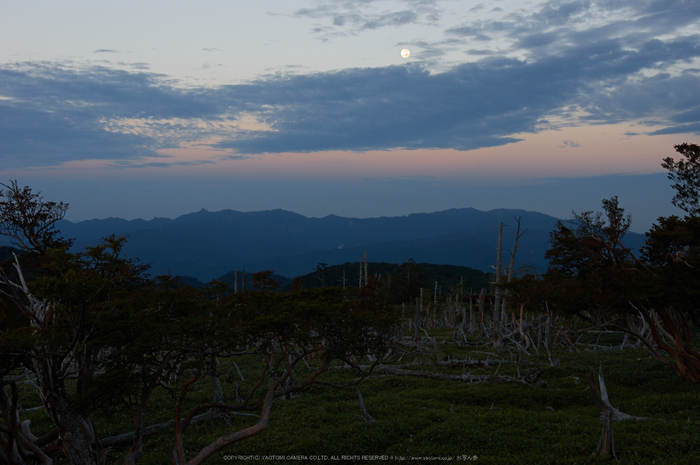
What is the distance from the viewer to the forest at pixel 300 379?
37.4 feet

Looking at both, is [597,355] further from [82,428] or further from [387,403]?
[82,428]

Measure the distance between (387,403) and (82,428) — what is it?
12.2 m

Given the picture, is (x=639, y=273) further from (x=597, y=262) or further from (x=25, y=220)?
(x=25, y=220)

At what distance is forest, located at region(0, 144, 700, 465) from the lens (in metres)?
11.4

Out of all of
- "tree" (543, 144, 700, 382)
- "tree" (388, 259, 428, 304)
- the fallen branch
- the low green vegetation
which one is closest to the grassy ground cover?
the low green vegetation

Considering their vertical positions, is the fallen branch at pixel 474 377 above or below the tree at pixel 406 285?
above

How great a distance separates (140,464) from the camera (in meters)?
14.1

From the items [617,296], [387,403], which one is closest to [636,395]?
[617,296]

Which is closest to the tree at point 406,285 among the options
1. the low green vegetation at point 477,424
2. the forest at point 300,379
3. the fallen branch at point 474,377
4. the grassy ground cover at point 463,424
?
the fallen branch at point 474,377

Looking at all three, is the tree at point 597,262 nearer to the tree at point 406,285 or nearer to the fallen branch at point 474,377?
the fallen branch at point 474,377

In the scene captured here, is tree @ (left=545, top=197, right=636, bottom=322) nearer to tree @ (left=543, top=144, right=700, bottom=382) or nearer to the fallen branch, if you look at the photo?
tree @ (left=543, top=144, right=700, bottom=382)

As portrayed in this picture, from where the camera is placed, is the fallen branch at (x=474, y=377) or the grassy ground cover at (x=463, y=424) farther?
the fallen branch at (x=474, y=377)

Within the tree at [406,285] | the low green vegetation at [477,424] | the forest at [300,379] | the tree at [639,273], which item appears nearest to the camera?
the forest at [300,379]

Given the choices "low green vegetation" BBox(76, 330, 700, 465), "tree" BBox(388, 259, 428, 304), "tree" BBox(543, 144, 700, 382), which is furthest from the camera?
"tree" BBox(388, 259, 428, 304)
